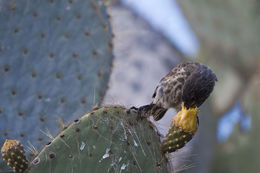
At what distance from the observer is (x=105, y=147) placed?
1583 millimetres

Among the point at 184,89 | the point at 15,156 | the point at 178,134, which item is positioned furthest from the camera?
the point at 184,89

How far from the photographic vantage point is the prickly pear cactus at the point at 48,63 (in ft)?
6.87

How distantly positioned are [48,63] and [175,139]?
733 millimetres

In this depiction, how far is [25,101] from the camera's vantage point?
211cm

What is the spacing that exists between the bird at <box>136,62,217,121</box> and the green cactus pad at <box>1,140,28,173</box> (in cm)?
37

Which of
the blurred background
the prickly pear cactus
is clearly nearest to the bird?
the prickly pear cactus

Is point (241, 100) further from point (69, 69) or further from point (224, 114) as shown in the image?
point (69, 69)

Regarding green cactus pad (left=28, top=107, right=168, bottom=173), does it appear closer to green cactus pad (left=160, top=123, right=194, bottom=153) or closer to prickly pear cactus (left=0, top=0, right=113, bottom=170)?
green cactus pad (left=160, top=123, right=194, bottom=153)

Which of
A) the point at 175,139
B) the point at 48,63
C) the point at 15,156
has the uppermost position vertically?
the point at 48,63

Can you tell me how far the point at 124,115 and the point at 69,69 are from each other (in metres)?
0.62

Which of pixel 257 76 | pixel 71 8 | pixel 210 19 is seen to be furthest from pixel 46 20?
pixel 257 76

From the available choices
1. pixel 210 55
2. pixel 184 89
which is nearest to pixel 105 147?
pixel 184 89

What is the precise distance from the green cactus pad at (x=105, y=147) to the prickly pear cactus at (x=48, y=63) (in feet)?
1.34

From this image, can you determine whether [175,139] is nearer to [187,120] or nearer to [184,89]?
[187,120]
